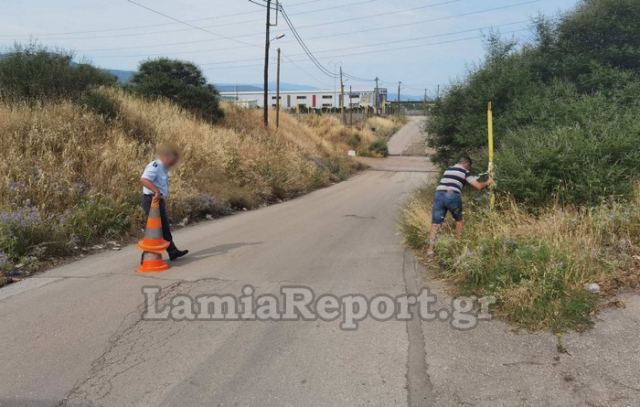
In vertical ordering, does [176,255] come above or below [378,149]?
A: below

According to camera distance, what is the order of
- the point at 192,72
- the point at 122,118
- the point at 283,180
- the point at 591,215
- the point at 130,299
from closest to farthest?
the point at 130,299 < the point at 591,215 < the point at 122,118 < the point at 283,180 < the point at 192,72

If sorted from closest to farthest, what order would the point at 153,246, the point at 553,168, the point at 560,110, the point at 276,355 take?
1. the point at 276,355
2. the point at 153,246
3. the point at 553,168
4. the point at 560,110

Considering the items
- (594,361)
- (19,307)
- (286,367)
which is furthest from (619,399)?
(19,307)

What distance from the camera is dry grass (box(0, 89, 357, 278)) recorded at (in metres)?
9.18

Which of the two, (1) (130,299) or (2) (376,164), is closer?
(1) (130,299)

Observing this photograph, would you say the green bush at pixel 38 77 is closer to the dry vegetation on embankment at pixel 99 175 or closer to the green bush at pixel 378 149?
the dry vegetation on embankment at pixel 99 175

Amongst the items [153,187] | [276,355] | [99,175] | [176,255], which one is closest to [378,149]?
[99,175]

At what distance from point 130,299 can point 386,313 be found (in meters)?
2.76

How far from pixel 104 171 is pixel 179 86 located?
1483cm

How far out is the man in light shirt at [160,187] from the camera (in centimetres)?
785

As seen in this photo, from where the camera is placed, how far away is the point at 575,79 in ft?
43.5

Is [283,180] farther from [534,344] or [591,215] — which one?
[534,344]

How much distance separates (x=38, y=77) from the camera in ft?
49.8

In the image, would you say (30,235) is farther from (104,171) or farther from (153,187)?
(104,171)
